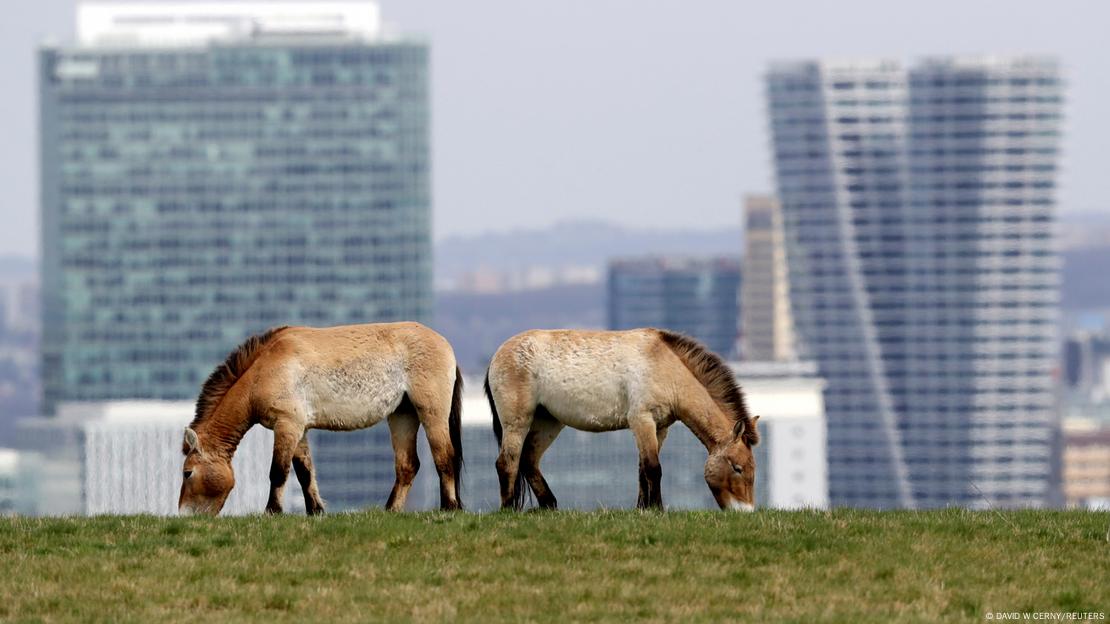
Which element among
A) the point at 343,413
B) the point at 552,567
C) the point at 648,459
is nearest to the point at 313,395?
the point at 343,413

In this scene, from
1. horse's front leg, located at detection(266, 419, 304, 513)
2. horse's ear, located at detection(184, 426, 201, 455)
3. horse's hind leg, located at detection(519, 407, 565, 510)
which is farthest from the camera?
horse's hind leg, located at detection(519, 407, 565, 510)

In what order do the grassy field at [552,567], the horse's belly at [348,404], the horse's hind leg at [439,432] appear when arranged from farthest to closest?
1. the horse's hind leg at [439,432]
2. the horse's belly at [348,404]
3. the grassy field at [552,567]

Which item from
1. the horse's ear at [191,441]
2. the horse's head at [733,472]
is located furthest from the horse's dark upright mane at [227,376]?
the horse's head at [733,472]

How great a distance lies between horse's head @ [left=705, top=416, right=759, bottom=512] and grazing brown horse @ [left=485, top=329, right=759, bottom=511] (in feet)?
0.04

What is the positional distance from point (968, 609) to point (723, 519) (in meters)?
5.25

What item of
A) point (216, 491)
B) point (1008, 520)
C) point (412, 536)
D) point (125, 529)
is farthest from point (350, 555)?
point (1008, 520)

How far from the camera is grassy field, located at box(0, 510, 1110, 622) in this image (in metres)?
25.4

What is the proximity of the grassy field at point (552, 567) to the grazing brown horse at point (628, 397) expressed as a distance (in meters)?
2.41

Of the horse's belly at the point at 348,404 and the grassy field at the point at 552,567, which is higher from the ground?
the horse's belly at the point at 348,404

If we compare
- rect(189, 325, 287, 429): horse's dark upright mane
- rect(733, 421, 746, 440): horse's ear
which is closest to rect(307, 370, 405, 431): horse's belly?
rect(189, 325, 287, 429): horse's dark upright mane

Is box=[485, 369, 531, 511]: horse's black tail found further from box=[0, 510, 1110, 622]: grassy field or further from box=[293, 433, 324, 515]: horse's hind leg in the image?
box=[293, 433, 324, 515]: horse's hind leg

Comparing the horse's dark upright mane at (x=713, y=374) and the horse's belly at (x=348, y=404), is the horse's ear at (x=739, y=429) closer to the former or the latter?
the horse's dark upright mane at (x=713, y=374)

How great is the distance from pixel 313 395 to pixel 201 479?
187 cm

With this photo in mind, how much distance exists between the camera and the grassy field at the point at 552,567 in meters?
25.4
